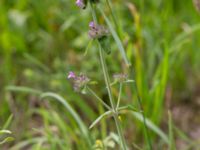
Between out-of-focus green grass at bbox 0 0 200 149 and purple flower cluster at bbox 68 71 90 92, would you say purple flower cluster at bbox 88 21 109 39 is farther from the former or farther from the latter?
out-of-focus green grass at bbox 0 0 200 149

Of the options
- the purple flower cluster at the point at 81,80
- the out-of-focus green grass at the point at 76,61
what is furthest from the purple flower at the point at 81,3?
the out-of-focus green grass at the point at 76,61

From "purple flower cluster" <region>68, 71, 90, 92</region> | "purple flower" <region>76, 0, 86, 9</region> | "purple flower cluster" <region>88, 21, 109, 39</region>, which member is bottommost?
"purple flower cluster" <region>68, 71, 90, 92</region>

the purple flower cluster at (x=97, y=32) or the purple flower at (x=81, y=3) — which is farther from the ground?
the purple flower at (x=81, y=3)

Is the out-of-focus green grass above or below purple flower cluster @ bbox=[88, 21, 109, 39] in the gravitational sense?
above

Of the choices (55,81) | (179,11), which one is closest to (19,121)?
(55,81)

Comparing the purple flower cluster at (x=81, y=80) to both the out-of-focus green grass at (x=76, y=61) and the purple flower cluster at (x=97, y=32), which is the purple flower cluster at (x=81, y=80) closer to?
the purple flower cluster at (x=97, y=32)

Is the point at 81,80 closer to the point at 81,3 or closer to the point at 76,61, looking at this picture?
the point at 81,3

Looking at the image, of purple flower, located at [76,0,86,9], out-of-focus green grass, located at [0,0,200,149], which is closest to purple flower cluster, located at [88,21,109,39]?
purple flower, located at [76,0,86,9]

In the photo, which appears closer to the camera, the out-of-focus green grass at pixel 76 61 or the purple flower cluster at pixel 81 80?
the purple flower cluster at pixel 81 80

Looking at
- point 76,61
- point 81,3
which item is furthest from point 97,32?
point 76,61
